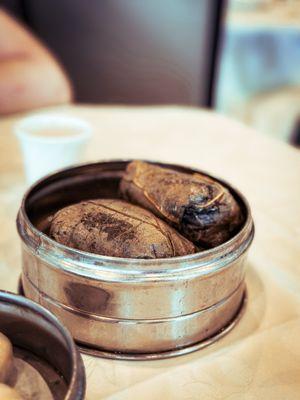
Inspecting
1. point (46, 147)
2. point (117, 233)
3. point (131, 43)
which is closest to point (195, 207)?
point (117, 233)

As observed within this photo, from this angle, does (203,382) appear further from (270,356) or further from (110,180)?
(110,180)

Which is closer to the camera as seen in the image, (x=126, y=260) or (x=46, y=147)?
(x=126, y=260)

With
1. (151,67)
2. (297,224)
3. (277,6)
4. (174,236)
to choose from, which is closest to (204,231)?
(174,236)

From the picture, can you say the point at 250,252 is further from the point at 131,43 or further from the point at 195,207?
the point at 131,43

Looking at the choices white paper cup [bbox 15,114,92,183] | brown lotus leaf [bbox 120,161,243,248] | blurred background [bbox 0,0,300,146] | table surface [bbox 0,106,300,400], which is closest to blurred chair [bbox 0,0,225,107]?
blurred background [bbox 0,0,300,146]

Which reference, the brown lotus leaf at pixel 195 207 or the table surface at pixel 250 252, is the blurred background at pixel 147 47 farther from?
the brown lotus leaf at pixel 195 207

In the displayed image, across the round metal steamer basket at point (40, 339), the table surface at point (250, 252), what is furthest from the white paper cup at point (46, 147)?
the round metal steamer basket at point (40, 339)
